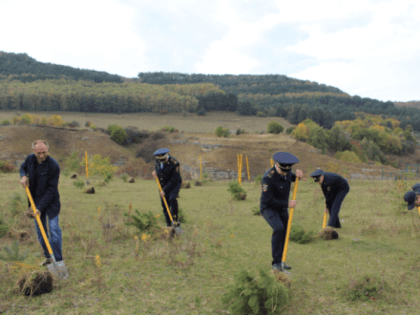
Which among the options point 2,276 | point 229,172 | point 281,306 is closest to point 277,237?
point 281,306

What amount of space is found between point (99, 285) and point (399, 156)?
9977cm

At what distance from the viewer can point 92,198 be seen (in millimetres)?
11914

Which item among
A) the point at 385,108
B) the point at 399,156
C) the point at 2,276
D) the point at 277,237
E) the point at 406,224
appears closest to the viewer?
the point at 2,276

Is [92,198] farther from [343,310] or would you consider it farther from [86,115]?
[86,115]

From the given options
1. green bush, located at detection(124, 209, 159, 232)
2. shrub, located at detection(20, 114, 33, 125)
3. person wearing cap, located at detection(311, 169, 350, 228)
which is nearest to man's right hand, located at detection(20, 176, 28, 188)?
green bush, located at detection(124, 209, 159, 232)

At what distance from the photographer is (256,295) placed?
316 cm

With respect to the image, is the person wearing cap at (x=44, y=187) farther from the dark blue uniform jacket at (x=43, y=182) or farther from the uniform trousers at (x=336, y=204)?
the uniform trousers at (x=336, y=204)

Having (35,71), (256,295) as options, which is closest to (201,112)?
(256,295)

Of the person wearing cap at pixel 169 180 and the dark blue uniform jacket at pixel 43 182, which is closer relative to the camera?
the dark blue uniform jacket at pixel 43 182

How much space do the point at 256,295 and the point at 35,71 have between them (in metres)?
181

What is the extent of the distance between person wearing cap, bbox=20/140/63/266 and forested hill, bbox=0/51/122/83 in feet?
507

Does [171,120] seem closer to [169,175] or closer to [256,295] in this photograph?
[169,175]

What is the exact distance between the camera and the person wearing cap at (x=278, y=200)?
4309 mm

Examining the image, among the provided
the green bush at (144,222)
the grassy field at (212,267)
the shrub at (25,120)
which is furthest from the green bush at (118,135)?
the green bush at (144,222)
